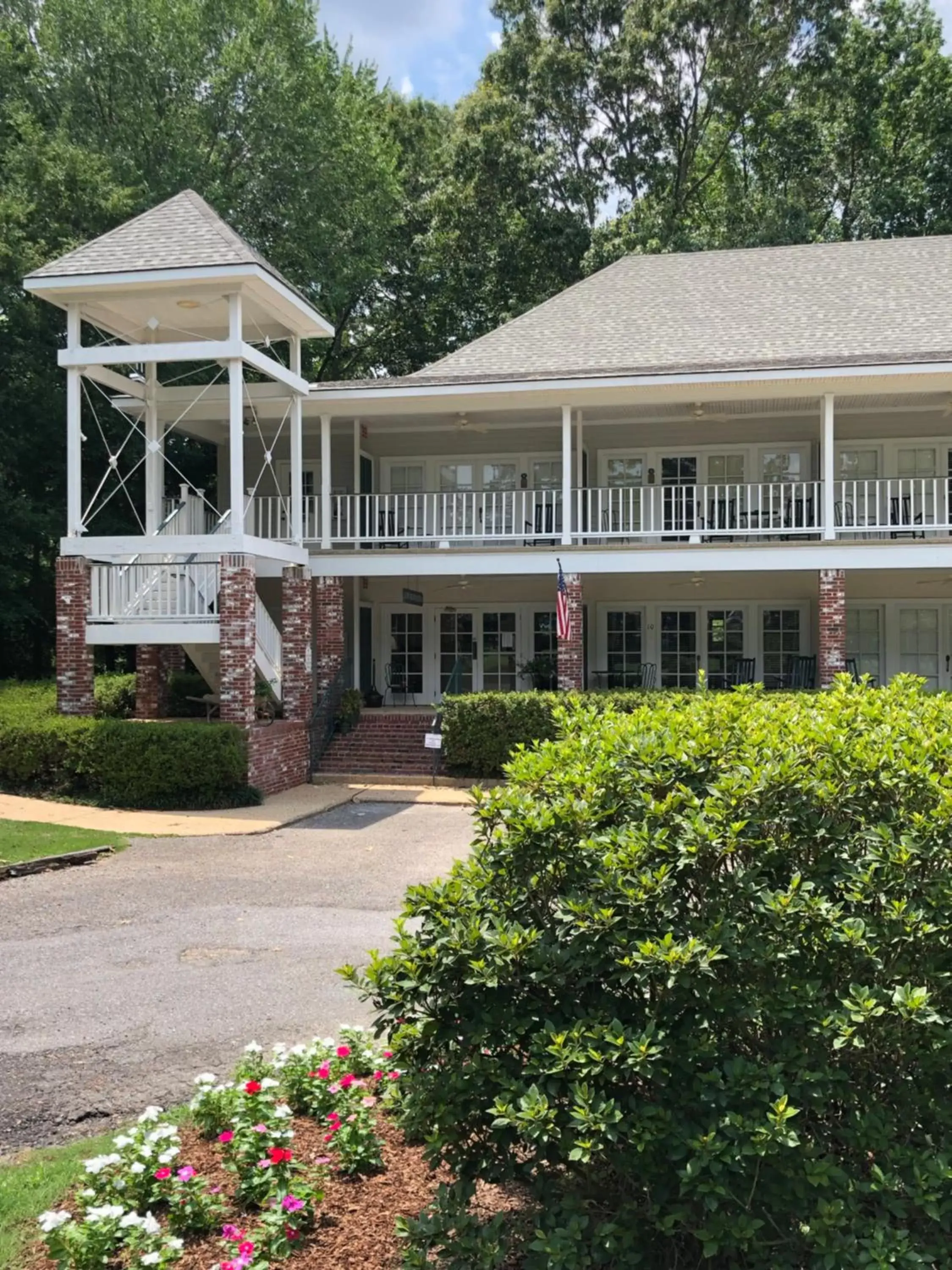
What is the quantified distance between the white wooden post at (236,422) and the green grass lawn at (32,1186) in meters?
11.2

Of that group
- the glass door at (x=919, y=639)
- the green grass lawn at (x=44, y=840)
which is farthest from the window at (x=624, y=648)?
the green grass lawn at (x=44, y=840)

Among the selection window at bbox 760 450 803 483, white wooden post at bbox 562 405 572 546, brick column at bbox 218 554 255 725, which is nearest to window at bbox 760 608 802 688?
window at bbox 760 450 803 483

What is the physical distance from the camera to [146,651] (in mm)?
18188

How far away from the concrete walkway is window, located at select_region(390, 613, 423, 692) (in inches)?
242

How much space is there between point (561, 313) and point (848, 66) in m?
19.7

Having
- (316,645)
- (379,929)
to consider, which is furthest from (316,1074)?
(316,645)

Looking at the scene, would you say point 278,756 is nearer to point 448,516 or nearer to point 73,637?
point 73,637

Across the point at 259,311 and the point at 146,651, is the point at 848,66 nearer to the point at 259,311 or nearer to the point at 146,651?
the point at 259,311

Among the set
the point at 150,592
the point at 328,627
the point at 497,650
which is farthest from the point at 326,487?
the point at 497,650

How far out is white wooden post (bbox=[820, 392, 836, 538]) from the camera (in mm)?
16719

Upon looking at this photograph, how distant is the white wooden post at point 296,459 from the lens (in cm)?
1758

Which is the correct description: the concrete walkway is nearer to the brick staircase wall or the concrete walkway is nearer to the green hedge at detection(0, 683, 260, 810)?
the green hedge at detection(0, 683, 260, 810)

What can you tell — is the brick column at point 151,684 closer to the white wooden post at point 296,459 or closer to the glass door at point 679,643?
the white wooden post at point 296,459

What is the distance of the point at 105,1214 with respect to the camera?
10.4 feet
